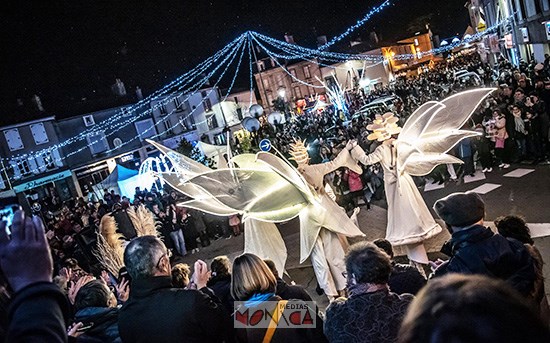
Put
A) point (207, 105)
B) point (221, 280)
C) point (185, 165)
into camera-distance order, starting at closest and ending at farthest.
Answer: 1. point (221, 280)
2. point (185, 165)
3. point (207, 105)

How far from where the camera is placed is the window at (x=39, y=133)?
38719 millimetres

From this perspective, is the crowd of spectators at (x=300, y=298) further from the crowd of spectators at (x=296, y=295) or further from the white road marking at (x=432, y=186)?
the white road marking at (x=432, y=186)

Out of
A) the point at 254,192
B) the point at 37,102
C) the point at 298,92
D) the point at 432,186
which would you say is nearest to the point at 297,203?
the point at 254,192

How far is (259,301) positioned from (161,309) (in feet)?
2.56

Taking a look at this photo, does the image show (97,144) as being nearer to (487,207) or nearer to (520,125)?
(520,125)

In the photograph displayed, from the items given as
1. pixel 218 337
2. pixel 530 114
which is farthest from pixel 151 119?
pixel 218 337

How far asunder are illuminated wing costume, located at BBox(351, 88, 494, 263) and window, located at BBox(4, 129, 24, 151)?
38352 millimetres

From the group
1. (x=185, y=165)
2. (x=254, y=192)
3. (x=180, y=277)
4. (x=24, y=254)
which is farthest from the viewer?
(x=185, y=165)

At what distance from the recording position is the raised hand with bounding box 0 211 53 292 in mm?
1409

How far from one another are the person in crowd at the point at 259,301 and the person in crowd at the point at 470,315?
2394 millimetres

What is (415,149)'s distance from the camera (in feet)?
22.6

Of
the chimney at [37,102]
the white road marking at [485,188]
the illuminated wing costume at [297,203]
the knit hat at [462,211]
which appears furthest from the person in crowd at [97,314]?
the chimney at [37,102]

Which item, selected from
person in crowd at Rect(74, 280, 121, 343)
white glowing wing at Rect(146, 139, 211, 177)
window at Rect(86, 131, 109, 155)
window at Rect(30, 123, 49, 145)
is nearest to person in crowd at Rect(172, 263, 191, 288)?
person in crowd at Rect(74, 280, 121, 343)

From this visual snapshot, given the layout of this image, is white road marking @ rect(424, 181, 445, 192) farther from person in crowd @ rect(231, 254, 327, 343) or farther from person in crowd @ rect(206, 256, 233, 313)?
person in crowd @ rect(231, 254, 327, 343)
